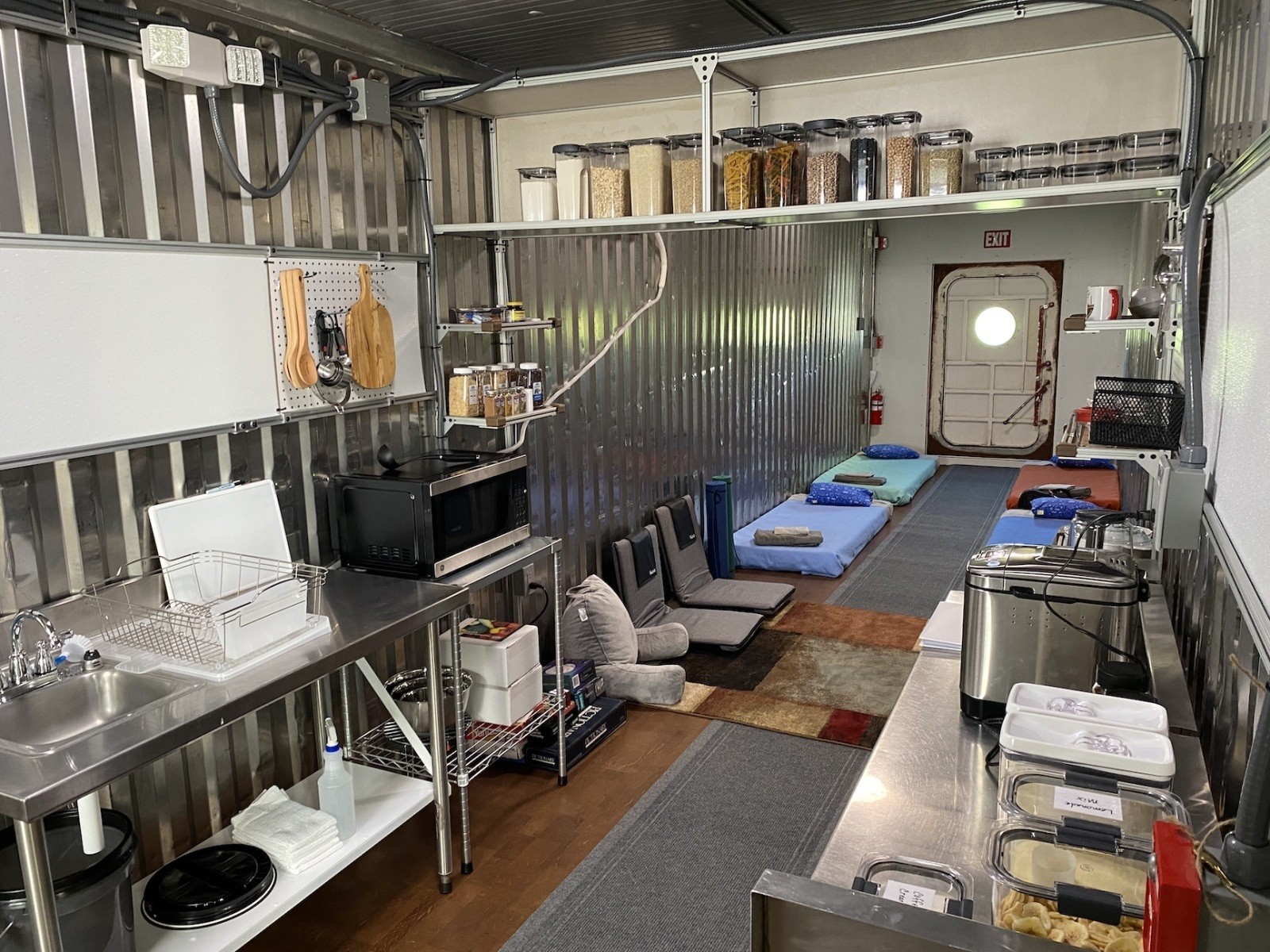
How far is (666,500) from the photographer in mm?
5832

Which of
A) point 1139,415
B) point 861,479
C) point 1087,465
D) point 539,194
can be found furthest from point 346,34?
point 1087,465

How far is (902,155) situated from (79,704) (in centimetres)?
266

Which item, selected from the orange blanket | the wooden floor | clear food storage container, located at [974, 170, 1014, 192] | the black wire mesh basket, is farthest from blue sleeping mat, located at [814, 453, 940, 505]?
the black wire mesh basket

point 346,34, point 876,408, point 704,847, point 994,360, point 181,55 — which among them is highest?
point 346,34

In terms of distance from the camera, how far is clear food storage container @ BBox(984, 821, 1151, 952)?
4.50ft

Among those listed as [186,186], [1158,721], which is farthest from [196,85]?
[1158,721]

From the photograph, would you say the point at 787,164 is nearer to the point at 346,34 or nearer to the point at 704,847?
the point at 346,34

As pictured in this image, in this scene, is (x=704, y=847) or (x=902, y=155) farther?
(x=704, y=847)

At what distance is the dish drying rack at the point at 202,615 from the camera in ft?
7.99

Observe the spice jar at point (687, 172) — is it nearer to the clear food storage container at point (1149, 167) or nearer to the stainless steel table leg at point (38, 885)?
the clear food storage container at point (1149, 167)

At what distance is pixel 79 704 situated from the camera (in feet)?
7.76

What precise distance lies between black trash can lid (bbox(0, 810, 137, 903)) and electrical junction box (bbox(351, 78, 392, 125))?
7.53 ft

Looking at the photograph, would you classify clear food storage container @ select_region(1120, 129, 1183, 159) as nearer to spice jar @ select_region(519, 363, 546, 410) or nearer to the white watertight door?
spice jar @ select_region(519, 363, 546, 410)

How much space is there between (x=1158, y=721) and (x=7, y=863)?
2585mm
